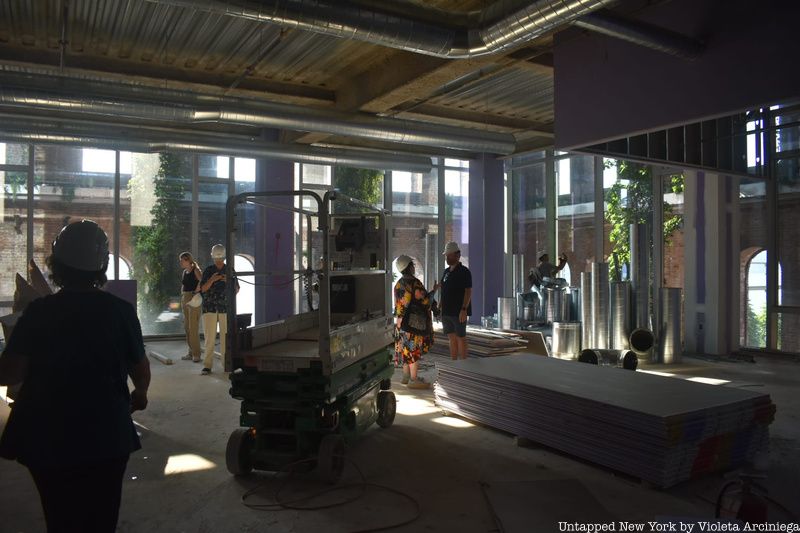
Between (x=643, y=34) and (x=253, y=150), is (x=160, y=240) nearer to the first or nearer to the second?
(x=253, y=150)

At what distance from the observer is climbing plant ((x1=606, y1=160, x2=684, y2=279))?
10.7 metres

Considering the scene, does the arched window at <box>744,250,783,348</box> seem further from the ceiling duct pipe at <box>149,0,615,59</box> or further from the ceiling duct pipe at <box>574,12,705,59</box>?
the ceiling duct pipe at <box>149,0,615,59</box>

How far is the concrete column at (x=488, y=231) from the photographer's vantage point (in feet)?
42.2

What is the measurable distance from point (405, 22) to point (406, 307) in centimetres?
307

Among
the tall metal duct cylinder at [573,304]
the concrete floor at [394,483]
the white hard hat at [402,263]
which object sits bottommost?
the concrete floor at [394,483]

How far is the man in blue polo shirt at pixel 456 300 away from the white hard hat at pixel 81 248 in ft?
17.1

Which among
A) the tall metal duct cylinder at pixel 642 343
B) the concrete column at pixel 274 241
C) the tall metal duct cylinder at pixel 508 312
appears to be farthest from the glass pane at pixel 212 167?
the tall metal duct cylinder at pixel 642 343

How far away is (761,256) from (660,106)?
5760mm

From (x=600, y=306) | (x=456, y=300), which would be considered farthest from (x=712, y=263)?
(x=456, y=300)

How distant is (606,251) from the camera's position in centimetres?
1141

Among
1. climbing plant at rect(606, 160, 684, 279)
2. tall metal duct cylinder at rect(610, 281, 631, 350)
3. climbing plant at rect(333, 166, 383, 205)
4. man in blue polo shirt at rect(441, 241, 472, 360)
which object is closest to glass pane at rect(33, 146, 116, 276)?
climbing plant at rect(333, 166, 383, 205)

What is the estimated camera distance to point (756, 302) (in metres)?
9.87

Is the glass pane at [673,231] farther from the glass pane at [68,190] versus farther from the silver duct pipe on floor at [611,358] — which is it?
the glass pane at [68,190]

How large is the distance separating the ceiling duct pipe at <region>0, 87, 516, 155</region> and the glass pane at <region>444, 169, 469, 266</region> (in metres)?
3.76
